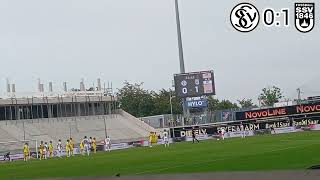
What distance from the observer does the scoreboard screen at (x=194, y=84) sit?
2569 inches

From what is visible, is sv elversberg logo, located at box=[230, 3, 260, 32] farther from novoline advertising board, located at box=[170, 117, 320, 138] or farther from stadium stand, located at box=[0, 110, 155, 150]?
stadium stand, located at box=[0, 110, 155, 150]

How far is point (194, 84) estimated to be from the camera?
214 ft

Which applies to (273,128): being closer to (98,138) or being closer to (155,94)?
(98,138)

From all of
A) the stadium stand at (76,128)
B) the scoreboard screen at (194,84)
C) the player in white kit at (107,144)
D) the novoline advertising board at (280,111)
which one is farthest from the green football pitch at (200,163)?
the stadium stand at (76,128)

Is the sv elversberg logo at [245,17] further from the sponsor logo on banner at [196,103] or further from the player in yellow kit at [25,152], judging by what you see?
the sponsor logo on banner at [196,103]

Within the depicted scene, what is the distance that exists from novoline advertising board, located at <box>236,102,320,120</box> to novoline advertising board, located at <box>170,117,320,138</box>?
112 cm

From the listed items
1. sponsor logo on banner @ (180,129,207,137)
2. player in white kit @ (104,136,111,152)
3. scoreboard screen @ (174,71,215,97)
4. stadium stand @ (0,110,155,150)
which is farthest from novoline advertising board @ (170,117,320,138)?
player in white kit @ (104,136,111,152)

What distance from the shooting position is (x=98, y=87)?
94438mm

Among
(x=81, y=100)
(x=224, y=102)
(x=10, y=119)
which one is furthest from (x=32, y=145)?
(x=224, y=102)

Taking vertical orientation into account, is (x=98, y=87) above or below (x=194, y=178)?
Result: above

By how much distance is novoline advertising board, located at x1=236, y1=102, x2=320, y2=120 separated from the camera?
208ft

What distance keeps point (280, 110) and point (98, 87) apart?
123 ft

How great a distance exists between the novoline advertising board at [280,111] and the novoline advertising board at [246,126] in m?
1.12

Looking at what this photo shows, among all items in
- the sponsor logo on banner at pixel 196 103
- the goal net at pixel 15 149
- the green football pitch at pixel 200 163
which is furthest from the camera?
the sponsor logo on banner at pixel 196 103
